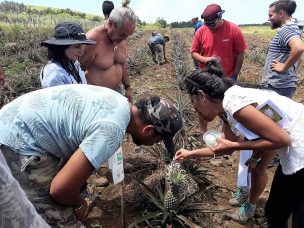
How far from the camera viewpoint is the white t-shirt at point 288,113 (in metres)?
2.29

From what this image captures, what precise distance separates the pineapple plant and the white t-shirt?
2.90ft

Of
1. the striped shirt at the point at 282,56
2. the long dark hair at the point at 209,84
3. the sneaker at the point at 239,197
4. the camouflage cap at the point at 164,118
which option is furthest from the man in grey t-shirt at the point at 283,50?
the camouflage cap at the point at 164,118

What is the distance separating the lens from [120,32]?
348cm

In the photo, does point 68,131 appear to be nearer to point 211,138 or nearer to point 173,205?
point 211,138

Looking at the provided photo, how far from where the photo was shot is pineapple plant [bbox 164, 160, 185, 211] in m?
3.09

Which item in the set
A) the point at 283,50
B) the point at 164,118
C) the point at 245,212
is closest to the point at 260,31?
the point at 283,50

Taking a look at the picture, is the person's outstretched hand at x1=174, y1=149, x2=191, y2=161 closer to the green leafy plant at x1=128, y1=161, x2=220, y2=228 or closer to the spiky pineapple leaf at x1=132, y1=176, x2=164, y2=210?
the green leafy plant at x1=128, y1=161, x2=220, y2=228

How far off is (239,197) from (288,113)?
1.51 meters

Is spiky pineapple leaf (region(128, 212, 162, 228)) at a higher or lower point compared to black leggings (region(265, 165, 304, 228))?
lower

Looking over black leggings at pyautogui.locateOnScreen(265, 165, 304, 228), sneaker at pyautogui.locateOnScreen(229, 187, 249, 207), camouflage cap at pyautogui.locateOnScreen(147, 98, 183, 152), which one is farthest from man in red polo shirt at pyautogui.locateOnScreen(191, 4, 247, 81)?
camouflage cap at pyautogui.locateOnScreen(147, 98, 183, 152)

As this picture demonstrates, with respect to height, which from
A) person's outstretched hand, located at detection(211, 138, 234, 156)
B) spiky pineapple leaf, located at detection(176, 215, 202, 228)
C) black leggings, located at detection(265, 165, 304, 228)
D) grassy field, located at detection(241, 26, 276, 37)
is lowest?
grassy field, located at detection(241, 26, 276, 37)

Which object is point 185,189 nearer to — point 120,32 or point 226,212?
point 226,212

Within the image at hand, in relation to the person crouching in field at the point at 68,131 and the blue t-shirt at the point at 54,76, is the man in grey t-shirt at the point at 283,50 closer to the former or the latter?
the blue t-shirt at the point at 54,76

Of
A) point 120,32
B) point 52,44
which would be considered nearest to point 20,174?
point 52,44
